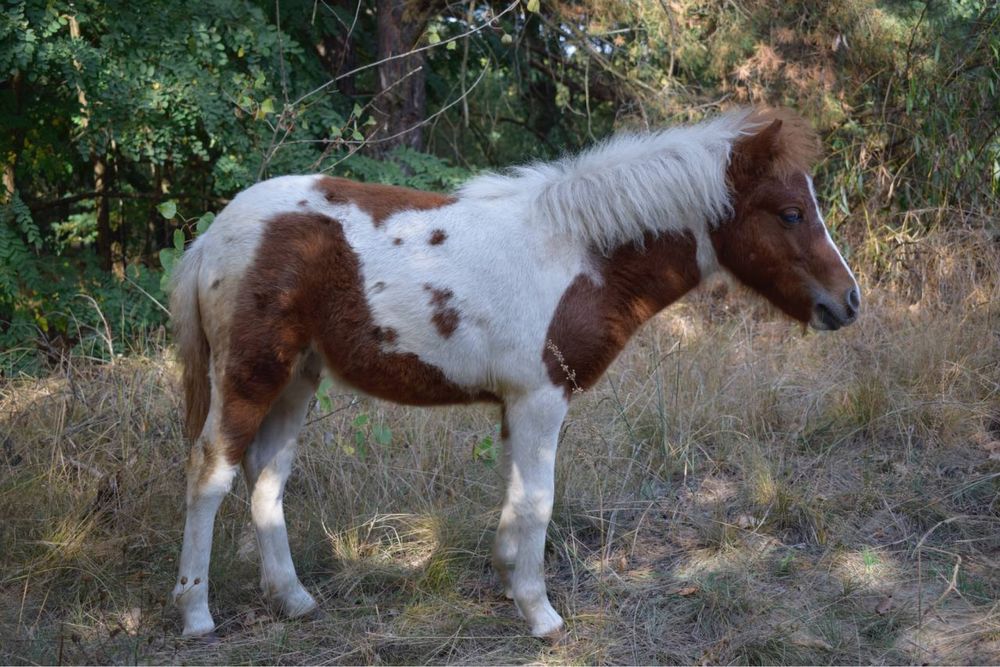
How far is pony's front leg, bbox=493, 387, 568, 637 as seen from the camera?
3504mm

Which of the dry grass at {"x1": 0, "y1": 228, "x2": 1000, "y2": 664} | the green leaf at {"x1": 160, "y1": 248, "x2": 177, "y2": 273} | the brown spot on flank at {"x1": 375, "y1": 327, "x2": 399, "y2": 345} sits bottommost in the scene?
the dry grass at {"x1": 0, "y1": 228, "x2": 1000, "y2": 664}

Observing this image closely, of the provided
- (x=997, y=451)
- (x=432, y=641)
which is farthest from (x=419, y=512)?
(x=997, y=451)

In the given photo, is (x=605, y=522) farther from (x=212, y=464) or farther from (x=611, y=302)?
(x=212, y=464)

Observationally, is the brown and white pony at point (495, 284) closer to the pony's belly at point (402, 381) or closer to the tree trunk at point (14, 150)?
the pony's belly at point (402, 381)

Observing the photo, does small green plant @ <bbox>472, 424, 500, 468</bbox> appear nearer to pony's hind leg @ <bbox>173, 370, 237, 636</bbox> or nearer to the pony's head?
pony's hind leg @ <bbox>173, 370, 237, 636</bbox>

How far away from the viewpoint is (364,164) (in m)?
6.82

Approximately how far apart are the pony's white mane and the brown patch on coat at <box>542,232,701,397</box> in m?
0.06

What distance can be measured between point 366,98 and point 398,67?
944 millimetres

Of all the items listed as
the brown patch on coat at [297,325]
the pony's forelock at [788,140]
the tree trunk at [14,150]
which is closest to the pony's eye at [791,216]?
the pony's forelock at [788,140]

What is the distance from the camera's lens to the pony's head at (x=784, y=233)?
357 cm

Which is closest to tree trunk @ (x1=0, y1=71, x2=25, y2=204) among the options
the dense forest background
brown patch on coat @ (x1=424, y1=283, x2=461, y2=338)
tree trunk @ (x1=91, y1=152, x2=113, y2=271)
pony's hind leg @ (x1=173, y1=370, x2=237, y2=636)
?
the dense forest background

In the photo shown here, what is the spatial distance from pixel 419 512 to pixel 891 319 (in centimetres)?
392

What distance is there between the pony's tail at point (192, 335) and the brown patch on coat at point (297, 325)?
241mm

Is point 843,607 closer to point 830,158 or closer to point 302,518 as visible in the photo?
point 302,518
